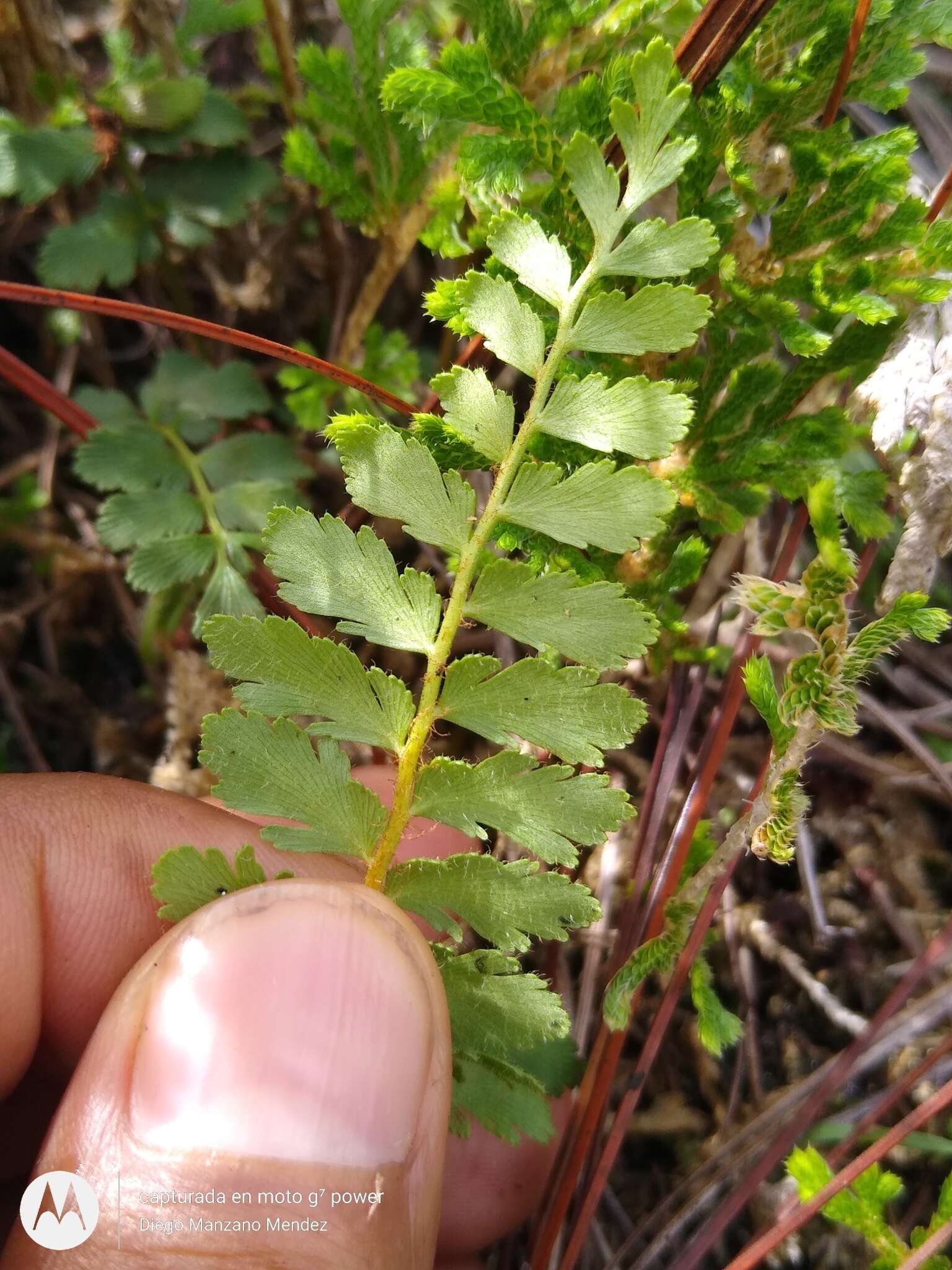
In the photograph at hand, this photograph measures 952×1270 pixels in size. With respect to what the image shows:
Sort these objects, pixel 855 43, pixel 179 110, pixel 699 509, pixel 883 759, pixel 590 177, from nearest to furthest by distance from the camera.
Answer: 1. pixel 590 177
2. pixel 855 43
3. pixel 699 509
4. pixel 179 110
5. pixel 883 759

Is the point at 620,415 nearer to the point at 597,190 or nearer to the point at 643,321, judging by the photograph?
the point at 643,321

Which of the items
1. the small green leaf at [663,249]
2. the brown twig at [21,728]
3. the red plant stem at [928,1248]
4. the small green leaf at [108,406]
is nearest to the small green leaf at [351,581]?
the small green leaf at [663,249]

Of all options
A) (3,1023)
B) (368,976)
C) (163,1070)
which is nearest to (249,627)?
(368,976)

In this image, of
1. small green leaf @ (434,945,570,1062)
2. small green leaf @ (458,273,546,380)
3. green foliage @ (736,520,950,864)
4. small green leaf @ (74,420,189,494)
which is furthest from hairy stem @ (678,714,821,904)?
small green leaf @ (74,420,189,494)

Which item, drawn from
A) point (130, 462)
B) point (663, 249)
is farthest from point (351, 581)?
point (130, 462)

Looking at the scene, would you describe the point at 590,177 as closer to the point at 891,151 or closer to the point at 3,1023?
the point at 891,151

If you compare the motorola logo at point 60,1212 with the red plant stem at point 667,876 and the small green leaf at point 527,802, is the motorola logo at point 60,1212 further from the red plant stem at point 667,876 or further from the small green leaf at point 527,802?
the red plant stem at point 667,876
